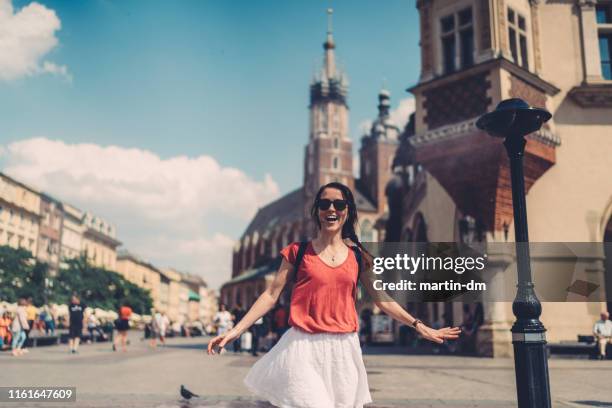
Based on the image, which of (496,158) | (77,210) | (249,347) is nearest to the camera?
(496,158)

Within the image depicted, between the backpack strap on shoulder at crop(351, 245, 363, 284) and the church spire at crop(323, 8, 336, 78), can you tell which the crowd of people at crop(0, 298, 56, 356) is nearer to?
the backpack strap on shoulder at crop(351, 245, 363, 284)

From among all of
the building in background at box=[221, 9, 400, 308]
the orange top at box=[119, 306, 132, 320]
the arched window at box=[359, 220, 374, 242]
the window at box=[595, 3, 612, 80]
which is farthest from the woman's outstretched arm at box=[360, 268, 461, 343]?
the arched window at box=[359, 220, 374, 242]

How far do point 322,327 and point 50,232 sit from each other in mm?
70983

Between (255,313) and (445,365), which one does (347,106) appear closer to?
(445,365)

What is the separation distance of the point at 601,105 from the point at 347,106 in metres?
81.0

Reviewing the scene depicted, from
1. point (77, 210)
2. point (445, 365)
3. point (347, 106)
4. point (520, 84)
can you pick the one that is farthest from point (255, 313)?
point (347, 106)

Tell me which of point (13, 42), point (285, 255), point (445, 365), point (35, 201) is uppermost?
point (35, 201)

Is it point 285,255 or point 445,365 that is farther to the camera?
point 445,365

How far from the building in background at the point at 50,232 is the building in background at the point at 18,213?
55.8 inches

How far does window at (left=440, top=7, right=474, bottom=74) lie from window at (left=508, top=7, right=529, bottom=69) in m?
1.03

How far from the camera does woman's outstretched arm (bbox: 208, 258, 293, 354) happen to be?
3512 millimetres

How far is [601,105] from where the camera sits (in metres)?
16.8
